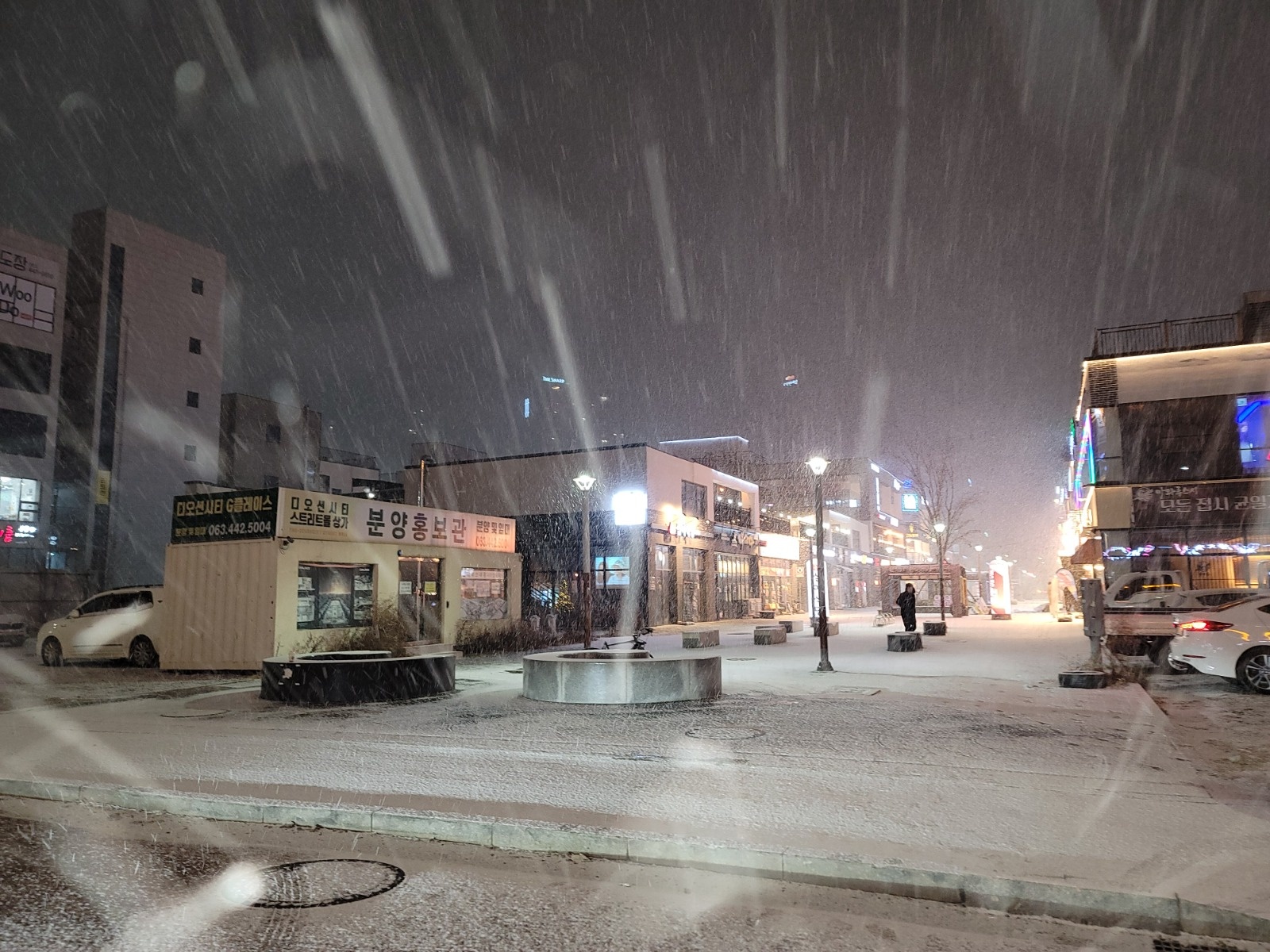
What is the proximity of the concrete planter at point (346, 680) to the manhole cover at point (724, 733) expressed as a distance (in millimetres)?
5255

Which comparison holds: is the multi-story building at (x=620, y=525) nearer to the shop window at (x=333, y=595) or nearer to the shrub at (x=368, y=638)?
the shop window at (x=333, y=595)

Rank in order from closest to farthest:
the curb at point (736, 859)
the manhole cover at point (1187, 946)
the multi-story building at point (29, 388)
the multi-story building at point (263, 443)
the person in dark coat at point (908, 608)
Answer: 1. the manhole cover at point (1187, 946)
2. the curb at point (736, 859)
3. the person in dark coat at point (908, 608)
4. the multi-story building at point (29, 388)
5. the multi-story building at point (263, 443)

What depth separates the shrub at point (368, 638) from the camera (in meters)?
17.7

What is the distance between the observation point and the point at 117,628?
65.2 feet

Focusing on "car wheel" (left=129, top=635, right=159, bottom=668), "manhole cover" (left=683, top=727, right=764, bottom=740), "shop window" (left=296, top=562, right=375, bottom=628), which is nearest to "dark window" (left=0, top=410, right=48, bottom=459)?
"car wheel" (left=129, top=635, right=159, bottom=668)

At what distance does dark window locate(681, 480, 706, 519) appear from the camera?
150ft

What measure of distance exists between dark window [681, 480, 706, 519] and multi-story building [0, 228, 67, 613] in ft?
106

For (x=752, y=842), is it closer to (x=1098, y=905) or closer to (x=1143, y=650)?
(x=1098, y=905)

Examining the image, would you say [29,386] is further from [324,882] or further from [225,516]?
[324,882]

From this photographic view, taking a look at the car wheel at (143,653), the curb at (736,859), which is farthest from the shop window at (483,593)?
the curb at (736,859)

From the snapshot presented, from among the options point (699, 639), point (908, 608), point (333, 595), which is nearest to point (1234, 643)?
point (699, 639)

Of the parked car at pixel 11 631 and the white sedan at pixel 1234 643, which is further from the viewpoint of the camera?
the parked car at pixel 11 631

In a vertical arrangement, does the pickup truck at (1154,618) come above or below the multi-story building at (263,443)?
below

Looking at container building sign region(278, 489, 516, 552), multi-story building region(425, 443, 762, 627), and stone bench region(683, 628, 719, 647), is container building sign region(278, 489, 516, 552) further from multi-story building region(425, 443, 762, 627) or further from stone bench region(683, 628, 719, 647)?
multi-story building region(425, 443, 762, 627)
